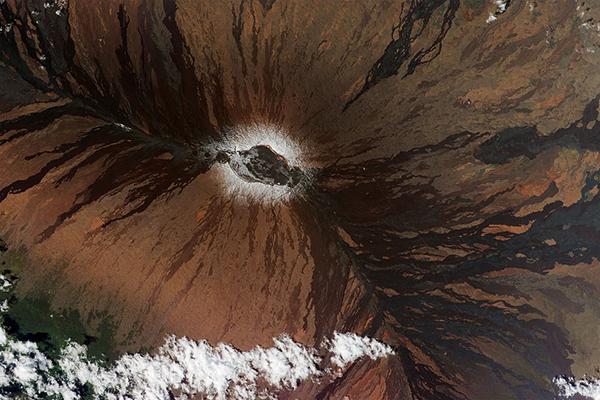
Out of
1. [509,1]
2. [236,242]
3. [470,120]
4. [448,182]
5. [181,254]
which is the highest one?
[509,1]

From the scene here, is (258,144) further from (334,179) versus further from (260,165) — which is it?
(334,179)

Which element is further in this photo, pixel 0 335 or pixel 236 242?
pixel 236 242

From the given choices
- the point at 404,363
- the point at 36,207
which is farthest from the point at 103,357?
the point at 404,363

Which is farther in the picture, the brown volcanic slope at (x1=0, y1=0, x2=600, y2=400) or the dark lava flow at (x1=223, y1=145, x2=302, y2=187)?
the dark lava flow at (x1=223, y1=145, x2=302, y2=187)

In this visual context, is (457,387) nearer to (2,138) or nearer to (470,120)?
(470,120)

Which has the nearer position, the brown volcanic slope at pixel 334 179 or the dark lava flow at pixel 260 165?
the brown volcanic slope at pixel 334 179

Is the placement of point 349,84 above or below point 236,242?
above

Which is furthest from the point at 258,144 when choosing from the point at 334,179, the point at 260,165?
the point at 334,179
